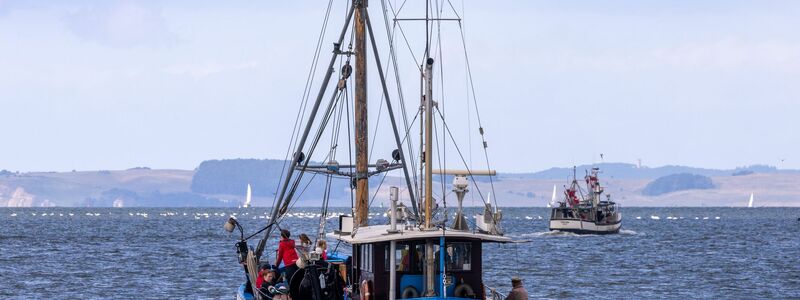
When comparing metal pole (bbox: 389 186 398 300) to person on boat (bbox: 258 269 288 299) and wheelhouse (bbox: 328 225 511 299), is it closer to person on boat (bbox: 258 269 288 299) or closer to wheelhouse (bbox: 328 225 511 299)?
wheelhouse (bbox: 328 225 511 299)

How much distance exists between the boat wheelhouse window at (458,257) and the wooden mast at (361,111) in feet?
31.8

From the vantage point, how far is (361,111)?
1969 inches

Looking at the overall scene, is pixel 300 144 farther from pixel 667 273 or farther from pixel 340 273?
pixel 667 273

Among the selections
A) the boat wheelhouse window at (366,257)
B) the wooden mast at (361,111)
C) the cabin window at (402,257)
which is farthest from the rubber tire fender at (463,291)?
the wooden mast at (361,111)

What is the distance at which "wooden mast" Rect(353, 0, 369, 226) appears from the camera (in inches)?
1919

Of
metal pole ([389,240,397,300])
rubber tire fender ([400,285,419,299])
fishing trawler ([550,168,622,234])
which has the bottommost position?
rubber tire fender ([400,285,419,299])

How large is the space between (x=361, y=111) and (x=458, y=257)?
12.2 metres

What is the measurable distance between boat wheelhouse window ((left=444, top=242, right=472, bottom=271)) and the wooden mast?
9692 mm

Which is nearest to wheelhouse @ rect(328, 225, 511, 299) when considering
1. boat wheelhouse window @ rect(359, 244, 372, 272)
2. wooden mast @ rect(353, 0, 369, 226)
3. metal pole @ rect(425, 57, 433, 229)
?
boat wheelhouse window @ rect(359, 244, 372, 272)

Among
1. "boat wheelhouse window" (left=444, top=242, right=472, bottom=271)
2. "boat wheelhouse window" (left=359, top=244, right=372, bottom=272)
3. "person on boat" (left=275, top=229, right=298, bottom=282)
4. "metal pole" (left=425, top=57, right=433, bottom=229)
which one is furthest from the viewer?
"person on boat" (left=275, top=229, right=298, bottom=282)

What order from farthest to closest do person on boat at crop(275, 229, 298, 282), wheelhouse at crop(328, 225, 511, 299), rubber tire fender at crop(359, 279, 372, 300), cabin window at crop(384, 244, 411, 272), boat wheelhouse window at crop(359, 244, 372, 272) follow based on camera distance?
person on boat at crop(275, 229, 298, 282) → boat wheelhouse window at crop(359, 244, 372, 272) → rubber tire fender at crop(359, 279, 372, 300) → cabin window at crop(384, 244, 411, 272) → wheelhouse at crop(328, 225, 511, 299)

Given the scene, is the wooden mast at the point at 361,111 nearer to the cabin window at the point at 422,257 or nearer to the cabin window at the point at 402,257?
the cabin window at the point at 402,257

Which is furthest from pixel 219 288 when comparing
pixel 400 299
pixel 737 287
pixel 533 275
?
pixel 400 299

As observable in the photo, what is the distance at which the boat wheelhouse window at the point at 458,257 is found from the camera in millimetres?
38781
